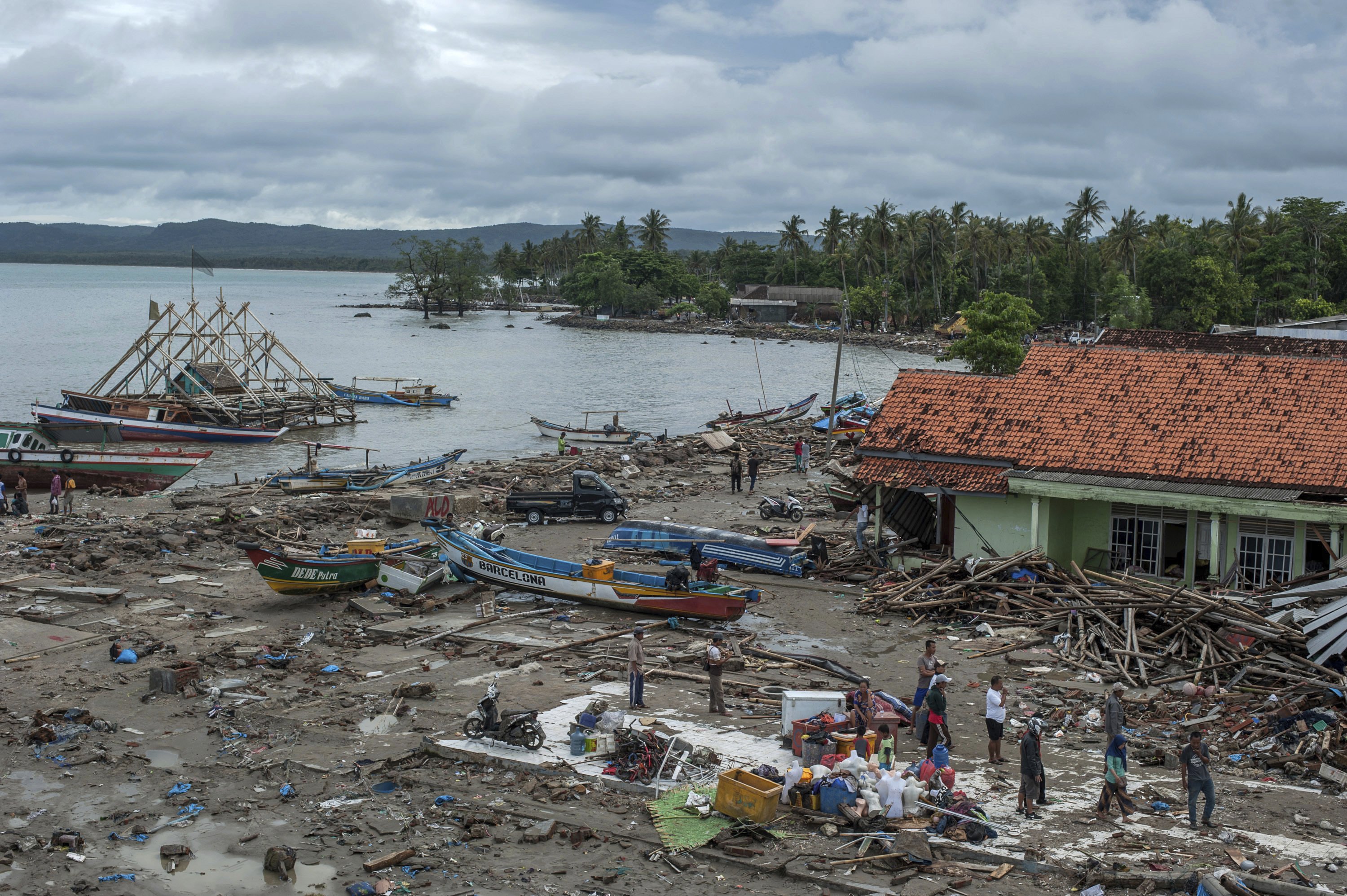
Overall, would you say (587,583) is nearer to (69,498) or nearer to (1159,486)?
(1159,486)

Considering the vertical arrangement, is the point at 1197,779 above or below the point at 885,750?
above

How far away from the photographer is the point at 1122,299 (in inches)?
3578

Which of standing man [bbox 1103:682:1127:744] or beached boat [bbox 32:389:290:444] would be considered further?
beached boat [bbox 32:389:290:444]

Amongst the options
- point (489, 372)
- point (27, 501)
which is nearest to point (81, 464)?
point (27, 501)

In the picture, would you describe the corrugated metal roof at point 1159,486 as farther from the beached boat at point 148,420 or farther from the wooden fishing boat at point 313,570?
the beached boat at point 148,420

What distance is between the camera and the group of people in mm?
32281

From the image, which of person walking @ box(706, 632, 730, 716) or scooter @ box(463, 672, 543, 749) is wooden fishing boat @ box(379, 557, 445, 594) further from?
person walking @ box(706, 632, 730, 716)

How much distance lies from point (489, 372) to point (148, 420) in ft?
147

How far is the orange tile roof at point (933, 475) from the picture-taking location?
75.3ft

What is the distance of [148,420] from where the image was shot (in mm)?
52438

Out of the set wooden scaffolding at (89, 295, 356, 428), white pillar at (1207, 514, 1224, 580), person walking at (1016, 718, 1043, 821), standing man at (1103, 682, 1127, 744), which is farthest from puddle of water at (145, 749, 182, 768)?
wooden scaffolding at (89, 295, 356, 428)

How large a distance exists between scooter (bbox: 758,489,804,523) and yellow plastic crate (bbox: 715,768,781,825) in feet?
60.7

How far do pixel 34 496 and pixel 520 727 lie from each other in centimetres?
3010

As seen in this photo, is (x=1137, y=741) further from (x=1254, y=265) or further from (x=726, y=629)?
(x=1254, y=265)
